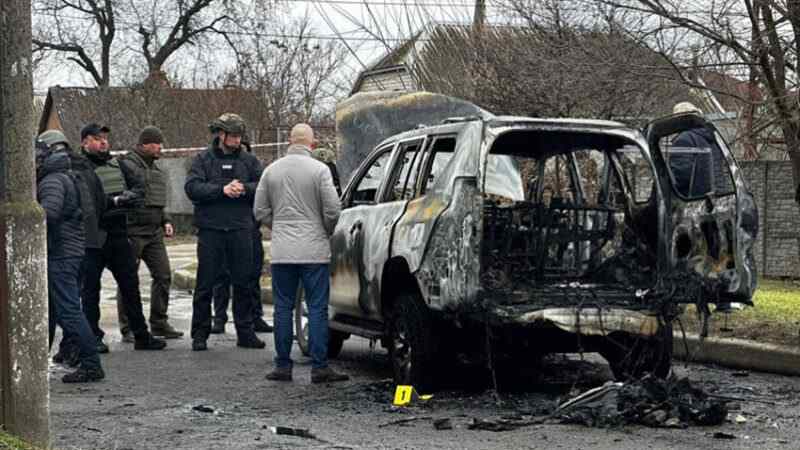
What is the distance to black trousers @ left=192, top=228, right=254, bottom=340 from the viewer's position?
11.3 m

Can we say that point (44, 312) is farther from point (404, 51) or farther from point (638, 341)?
point (404, 51)

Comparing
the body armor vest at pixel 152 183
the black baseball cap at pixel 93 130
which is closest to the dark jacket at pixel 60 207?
the black baseball cap at pixel 93 130

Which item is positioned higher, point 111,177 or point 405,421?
point 111,177

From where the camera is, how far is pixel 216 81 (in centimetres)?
4119

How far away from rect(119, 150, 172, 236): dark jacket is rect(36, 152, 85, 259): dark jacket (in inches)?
91.8

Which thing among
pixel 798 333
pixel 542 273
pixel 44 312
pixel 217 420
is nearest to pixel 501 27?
pixel 798 333

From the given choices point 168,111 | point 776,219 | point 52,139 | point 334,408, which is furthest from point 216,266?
point 168,111

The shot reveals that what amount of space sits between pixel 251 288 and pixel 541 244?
12.2 ft

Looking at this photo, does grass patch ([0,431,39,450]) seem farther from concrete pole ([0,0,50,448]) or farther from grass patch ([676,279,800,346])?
grass patch ([676,279,800,346])

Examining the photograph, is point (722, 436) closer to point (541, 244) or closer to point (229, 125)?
point (541, 244)

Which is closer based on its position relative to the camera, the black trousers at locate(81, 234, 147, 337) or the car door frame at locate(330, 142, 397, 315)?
the car door frame at locate(330, 142, 397, 315)

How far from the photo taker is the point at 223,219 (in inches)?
443

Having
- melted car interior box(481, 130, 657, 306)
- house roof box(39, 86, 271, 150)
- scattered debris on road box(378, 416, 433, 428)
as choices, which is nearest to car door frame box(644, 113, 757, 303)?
melted car interior box(481, 130, 657, 306)

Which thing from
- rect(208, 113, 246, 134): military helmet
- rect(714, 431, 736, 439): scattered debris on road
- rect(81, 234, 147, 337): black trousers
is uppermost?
rect(208, 113, 246, 134): military helmet
